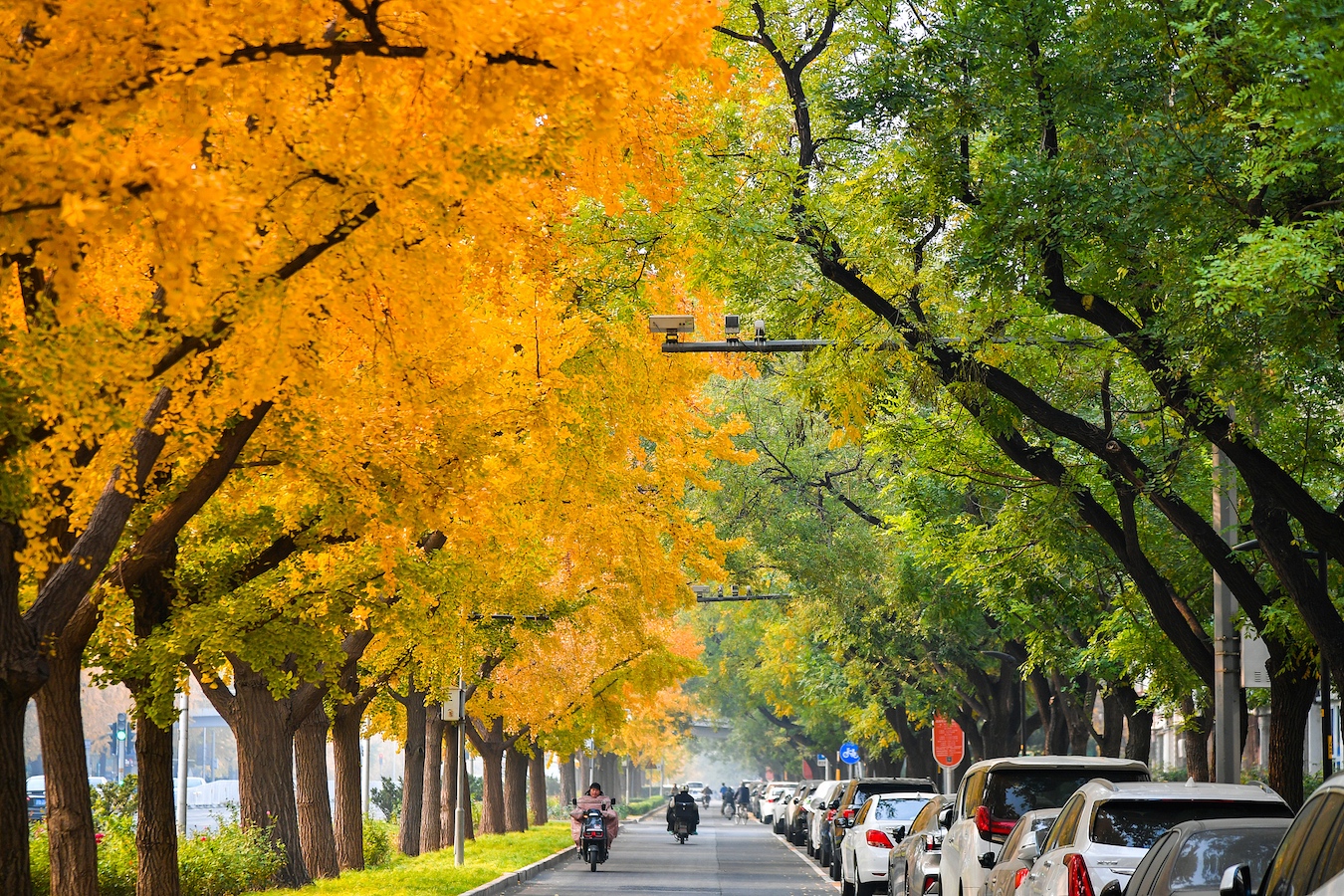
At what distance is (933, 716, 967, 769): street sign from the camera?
36469 mm

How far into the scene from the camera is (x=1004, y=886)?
13.9m

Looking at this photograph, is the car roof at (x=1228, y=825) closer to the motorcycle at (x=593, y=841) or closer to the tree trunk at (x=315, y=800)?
the tree trunk at (x=315, y=800)

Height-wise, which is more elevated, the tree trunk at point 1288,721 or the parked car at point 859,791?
the tree trunk at point 1288,721

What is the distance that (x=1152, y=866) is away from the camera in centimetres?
1019

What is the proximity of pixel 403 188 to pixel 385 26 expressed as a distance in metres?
0.92

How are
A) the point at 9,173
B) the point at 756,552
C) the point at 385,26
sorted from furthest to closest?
the point at 756,552
the point at 385,26
the point at 9,173

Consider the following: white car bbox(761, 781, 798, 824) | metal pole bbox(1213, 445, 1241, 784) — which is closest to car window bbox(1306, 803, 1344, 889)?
metal pole bbox(1213, 445, 1241, 784)

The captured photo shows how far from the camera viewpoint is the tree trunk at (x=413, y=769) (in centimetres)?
3350

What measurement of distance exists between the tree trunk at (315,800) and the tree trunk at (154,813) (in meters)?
8.17

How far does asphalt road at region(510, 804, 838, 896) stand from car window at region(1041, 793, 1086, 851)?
14.8 m

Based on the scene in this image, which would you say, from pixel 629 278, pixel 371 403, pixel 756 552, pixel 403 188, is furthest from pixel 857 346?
pixel 756 552

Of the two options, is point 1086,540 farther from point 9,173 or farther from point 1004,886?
point 9,173

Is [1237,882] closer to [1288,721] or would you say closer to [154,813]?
[154,813]

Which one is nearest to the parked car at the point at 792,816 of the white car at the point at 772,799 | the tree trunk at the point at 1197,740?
the white car at the point at 772,799
